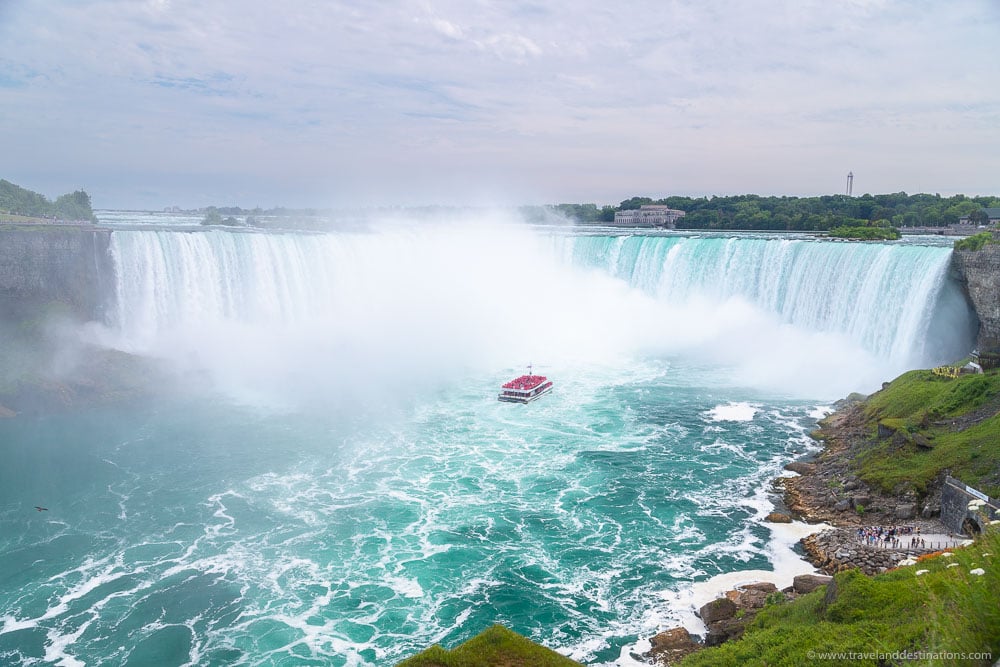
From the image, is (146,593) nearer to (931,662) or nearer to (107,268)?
(931,662)

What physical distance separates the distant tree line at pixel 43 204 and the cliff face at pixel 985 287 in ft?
174

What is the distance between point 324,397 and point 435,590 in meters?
15.6

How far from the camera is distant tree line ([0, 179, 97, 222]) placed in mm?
48853

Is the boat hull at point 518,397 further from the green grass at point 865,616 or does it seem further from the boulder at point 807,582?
the green grass at point 865,616

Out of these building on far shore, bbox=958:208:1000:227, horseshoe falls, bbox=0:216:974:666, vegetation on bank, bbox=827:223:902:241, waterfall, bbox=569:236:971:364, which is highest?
building on far shore, bbox=958:208:1000:227

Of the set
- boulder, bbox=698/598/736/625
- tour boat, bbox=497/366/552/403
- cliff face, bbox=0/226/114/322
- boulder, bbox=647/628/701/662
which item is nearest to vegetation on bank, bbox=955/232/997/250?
tour boat, bbox=497/366/552/403

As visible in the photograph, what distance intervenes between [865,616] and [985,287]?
68.0 ft

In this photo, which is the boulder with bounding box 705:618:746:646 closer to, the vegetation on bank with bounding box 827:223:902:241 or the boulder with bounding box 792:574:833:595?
the boulder with bounding box 792:574:833:595

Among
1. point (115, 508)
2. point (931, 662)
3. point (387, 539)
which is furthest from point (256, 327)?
point (931, 662)

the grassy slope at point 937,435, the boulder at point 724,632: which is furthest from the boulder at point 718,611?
the grassy slope at point 937,435

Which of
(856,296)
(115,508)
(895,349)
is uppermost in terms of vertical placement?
(856,296)

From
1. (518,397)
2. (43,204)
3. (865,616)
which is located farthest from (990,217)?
(43,204)

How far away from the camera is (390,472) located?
20.4 metres

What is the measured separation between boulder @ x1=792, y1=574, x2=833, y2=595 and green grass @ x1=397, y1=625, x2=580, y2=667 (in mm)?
6314
